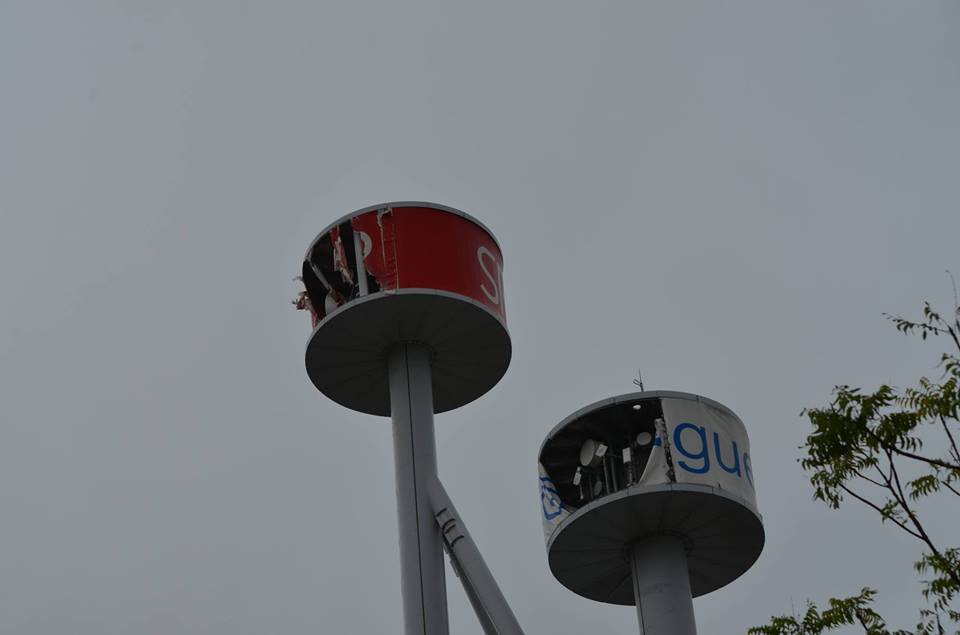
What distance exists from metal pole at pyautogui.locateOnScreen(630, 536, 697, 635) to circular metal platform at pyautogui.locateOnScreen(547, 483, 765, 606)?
0.25m

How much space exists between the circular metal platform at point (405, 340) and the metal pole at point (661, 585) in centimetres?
477

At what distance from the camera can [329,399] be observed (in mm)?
27000

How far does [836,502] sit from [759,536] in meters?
12.8

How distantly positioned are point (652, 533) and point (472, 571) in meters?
4.97

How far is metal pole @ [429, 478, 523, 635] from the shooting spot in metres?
22.7

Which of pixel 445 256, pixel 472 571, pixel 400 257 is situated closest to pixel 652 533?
pixel 472 571

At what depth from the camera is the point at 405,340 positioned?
83.8 feet

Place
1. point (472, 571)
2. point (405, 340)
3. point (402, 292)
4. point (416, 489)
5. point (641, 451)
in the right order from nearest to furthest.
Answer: point (472, 571) → point (402, 292) → point (416, 489) → point (405, 340) → point (641, 451)

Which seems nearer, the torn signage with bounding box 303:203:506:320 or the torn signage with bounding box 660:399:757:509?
the torn signage with bounding box 303:203:506:320

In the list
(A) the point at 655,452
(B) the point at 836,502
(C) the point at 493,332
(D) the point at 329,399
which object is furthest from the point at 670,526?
(B) the point at 836,502

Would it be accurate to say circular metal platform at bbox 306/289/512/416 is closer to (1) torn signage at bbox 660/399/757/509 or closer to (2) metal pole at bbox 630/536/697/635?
(1) torn signage at bbox 660/399/757/509

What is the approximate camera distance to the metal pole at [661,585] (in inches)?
1027

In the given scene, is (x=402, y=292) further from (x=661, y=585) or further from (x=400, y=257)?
(x=661, y=585)

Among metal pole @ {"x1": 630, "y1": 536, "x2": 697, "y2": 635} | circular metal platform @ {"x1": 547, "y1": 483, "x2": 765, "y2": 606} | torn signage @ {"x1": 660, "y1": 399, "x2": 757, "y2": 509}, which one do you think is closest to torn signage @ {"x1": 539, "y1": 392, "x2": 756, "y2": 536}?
torn signage @ {"x1": 660, "y1": 399, "x2": 757, "y2": 509}
